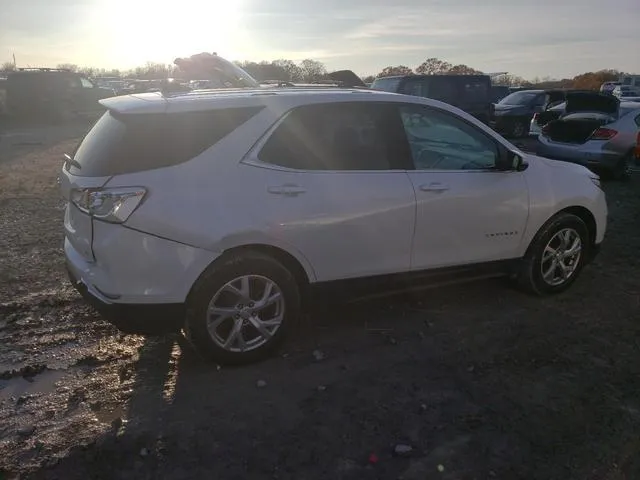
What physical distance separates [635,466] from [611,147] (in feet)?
30.2

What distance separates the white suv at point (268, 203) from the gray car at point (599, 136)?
7021mm

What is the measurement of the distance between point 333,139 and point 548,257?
229 centimetres

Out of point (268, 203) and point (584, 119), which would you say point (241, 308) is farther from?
point (584, 119)

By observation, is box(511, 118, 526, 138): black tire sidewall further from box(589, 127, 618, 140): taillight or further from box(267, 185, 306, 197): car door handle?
box(267, 185, 306, 197): car door handle

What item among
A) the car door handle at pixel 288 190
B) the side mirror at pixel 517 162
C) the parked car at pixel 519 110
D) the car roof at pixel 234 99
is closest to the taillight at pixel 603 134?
the side mirror at pixel 517 162

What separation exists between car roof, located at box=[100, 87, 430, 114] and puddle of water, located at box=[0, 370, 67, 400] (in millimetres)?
1765

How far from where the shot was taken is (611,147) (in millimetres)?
10875

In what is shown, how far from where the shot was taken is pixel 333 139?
13.5ft

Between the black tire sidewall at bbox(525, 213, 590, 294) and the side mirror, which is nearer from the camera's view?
the side mirror

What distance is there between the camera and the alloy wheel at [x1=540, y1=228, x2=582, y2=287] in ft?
16.8

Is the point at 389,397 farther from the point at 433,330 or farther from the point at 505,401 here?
the point at 433,330

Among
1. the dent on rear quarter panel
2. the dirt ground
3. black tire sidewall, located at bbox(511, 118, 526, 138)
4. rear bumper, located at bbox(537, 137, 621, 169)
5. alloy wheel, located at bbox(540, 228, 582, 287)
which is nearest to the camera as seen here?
the dirt ground

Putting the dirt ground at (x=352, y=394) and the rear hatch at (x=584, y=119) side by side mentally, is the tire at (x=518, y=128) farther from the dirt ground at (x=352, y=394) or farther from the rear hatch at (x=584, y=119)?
the dirt ground at (x=352, y=394)

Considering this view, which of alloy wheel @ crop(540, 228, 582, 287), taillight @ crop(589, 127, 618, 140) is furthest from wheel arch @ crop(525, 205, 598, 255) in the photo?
taillight @ crop(589, 127, 618, 140)
